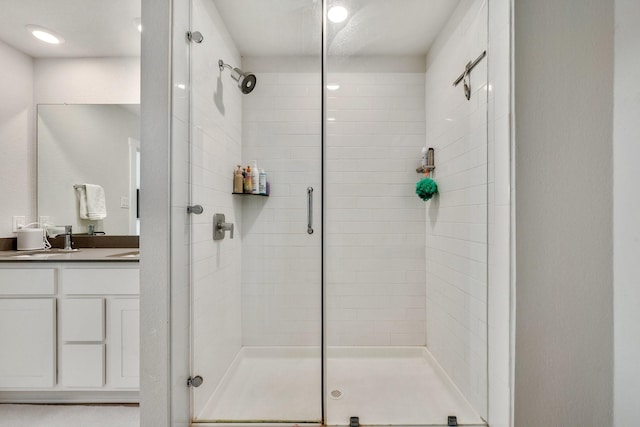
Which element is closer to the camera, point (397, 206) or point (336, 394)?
point (336, 394)

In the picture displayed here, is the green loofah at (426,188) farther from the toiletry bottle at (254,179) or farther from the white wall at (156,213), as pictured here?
the white wall at (156,213)

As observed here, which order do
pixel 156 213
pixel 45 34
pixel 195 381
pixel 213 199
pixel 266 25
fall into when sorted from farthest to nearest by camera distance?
1. pixel 45 34
2. pixel 266 25
3. pixel 213 199
4. pixel 195 381
5. pixel 156 213

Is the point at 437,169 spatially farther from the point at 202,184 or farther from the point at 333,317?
the point at 202,184

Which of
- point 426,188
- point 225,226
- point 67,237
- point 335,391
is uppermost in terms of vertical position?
point 426,188

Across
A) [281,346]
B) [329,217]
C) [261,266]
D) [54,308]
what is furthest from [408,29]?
[54,308]

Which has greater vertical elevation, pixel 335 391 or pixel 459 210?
pixel 459 210

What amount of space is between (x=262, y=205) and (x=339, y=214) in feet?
1.93

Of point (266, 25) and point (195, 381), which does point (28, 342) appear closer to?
point (195, 381)

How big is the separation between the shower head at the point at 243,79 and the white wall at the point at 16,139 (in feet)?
5.42

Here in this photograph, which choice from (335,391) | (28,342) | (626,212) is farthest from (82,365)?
(626,212)

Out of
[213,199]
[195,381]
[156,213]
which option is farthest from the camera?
[213,199]

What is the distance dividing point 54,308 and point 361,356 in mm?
1935

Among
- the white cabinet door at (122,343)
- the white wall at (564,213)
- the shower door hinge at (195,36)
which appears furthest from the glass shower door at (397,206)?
the white cabinet door at (122,343)

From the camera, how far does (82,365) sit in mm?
1618
